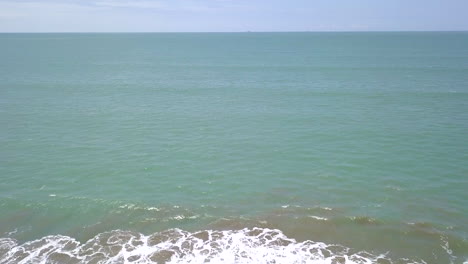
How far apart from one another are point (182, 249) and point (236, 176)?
16.0 m

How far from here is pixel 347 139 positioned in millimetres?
59812

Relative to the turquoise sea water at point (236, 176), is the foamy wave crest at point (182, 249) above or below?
below

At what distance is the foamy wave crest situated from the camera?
3281cm

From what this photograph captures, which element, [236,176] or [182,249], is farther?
[236,176]

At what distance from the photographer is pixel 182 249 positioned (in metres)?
34.2

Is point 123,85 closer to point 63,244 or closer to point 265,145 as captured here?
point 265,145

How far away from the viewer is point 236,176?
4862cm

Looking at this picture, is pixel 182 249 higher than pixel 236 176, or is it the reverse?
pixel 236 176

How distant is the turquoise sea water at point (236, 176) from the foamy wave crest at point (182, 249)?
0.52 ft

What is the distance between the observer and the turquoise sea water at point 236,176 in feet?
115

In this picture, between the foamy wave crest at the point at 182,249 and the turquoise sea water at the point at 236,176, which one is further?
the turquoise sea water at the point at 236,176

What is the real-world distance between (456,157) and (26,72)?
4914 inches

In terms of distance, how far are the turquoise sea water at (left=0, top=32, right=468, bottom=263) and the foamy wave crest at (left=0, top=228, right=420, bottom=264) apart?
6.2 inches

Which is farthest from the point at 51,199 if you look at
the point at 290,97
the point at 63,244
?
the point at 290,97
